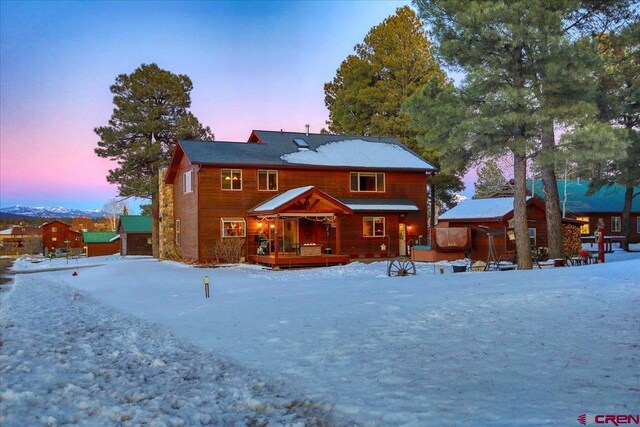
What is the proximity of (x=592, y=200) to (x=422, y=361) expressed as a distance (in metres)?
46.4

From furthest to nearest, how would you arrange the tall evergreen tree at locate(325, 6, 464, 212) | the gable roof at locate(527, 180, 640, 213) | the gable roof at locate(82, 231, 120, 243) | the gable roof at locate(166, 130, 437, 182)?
the gable roof at locate(82, 231, 120, 243) < the gable roof at locate(527, 180, 640, 213) < the tall evergreen tree at locate(325, 6, 464, 212) < the gable roof at locate(166, 130, 437, 182)

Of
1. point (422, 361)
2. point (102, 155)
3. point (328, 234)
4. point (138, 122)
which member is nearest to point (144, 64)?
point (138, 122)

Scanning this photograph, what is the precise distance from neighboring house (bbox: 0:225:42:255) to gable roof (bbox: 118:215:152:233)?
118ft

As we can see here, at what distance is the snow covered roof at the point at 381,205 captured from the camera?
30467 millimetres

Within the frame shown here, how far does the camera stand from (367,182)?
32094 millimetres

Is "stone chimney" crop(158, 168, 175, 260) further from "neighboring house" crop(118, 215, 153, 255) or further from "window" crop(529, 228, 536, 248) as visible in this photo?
"window" crop(529, 228, 536, 248)

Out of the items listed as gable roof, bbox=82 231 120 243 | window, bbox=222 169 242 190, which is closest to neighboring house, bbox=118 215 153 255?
gable roof, bbox=82 231 120 243

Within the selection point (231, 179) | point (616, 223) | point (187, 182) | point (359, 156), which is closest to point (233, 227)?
point (231, 179)

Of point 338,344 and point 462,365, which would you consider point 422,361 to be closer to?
→ point 462,365

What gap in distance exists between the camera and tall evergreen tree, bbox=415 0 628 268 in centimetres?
1791

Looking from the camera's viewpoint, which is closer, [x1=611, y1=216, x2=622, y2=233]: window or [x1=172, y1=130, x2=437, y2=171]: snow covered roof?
[x1=172, y1=130, x2=437, y2=171]: snow covered roof

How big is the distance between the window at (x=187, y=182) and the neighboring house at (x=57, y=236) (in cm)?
6300

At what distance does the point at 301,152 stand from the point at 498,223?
12051 mm

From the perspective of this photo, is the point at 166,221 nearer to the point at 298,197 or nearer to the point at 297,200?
the point at 297,200
